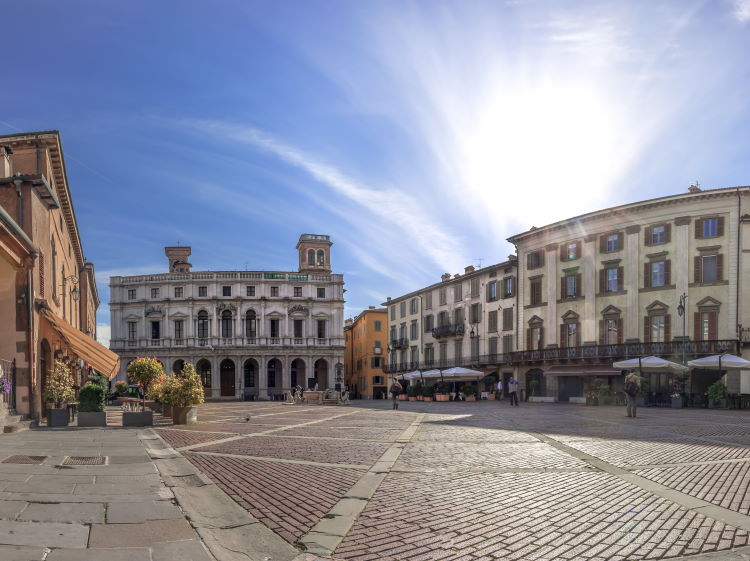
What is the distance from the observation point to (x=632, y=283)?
40188 millimetres

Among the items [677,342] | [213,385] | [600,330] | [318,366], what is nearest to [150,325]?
[213,385]

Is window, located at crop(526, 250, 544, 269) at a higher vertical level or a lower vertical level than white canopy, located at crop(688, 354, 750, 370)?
higher

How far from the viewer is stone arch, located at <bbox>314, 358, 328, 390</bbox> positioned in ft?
233

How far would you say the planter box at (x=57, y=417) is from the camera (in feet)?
53.6

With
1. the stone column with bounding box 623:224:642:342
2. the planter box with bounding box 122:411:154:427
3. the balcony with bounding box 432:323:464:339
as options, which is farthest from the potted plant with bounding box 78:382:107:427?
the balcony with bounding box 432:323:464:339

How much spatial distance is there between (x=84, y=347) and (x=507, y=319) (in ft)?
120

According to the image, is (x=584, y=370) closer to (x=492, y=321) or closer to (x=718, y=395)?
(x=492, y=321)

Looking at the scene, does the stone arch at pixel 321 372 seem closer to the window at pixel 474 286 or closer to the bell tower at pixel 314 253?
the bell tower at pixel 314 253

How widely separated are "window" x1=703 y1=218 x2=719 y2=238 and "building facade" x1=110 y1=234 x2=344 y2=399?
42.4 metres

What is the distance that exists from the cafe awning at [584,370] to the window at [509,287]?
309 inches

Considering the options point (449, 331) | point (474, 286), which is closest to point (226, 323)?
point (449, 331)

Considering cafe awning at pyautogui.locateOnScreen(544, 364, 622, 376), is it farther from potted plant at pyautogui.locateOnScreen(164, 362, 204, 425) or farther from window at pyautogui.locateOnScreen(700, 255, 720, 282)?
potted plant at pyautogui.locateOnScreen(164, 362, 204, 425)

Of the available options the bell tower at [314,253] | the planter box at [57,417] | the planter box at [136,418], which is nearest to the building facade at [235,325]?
the bell tower at [314,253]

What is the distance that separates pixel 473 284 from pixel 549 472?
45.7 metres
